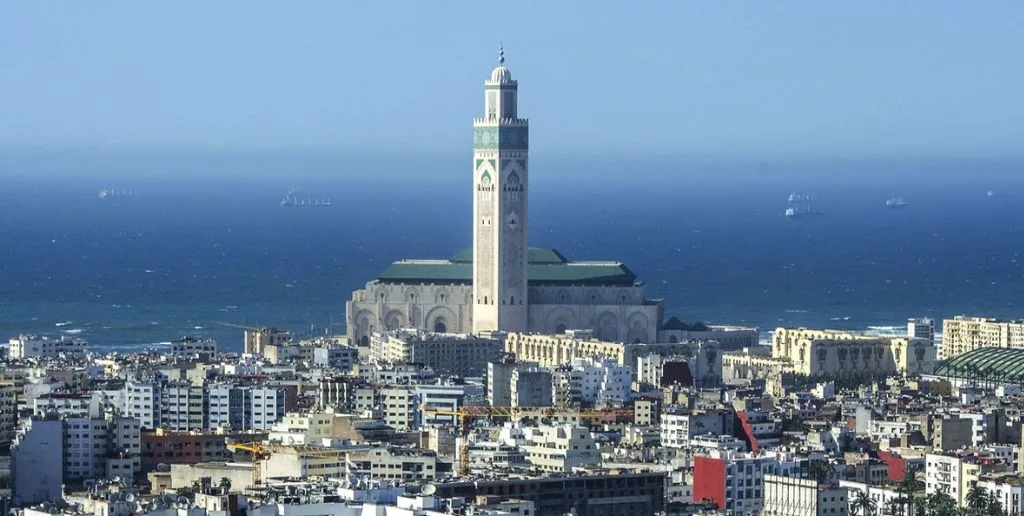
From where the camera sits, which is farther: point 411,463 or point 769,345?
point 769,345

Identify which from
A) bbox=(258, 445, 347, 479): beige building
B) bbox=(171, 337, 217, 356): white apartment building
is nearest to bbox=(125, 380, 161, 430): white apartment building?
bbox=(258, 445, 347, 479): beige building

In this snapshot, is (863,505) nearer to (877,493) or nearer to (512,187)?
(877,493)

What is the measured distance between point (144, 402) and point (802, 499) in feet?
58.4

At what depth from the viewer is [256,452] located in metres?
54.5

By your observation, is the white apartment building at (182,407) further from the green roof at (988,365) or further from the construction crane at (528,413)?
the green roof at (988,365)

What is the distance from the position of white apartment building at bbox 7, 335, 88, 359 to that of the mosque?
7372 millimetres

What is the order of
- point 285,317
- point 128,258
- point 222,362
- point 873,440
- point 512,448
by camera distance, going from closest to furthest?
point 512,448, point 873,440, point 222,362, point 285,317, point 128,258

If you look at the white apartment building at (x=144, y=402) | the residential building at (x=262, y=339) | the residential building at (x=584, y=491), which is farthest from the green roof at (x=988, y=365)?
the residential building at (x=584, y=491)

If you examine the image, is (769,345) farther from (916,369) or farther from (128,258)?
(128,258)

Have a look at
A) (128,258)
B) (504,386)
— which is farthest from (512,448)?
(128,258)

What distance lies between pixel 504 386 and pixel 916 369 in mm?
13511

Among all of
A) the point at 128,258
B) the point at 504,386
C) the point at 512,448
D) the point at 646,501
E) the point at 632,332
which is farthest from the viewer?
the point at 128,258

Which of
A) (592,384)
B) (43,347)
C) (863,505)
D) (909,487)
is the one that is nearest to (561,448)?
(909,487)

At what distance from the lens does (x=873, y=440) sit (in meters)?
60.2
